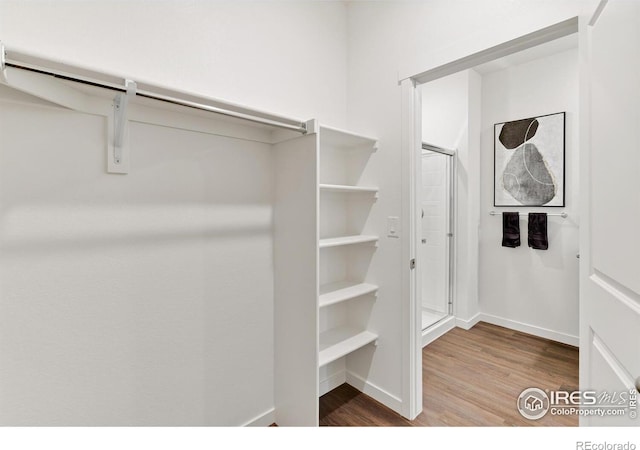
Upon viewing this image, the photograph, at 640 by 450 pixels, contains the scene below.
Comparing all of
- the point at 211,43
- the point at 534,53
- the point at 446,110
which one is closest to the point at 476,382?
the point at 446,110

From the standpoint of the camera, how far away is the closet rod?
0.84 meters

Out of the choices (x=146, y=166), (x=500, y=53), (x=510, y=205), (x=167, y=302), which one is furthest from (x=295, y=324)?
(x=510, y=205)

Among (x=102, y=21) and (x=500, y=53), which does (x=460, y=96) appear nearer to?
(x=500, y=53)

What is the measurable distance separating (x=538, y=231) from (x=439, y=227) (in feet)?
2.97

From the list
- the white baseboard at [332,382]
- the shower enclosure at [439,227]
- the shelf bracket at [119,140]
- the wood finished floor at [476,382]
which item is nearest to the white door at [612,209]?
the wood finished floor at [476,382]

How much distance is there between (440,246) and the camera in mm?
3227

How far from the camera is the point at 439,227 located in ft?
10.5

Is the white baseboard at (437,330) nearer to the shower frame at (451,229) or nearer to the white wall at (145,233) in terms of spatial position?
the shower frame at (451,229)

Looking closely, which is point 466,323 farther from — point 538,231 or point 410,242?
point 410,242

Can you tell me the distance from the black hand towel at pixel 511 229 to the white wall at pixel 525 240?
8 centimetres

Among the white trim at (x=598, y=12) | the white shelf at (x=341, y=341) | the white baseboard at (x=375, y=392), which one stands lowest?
the white baseboard at (x=375, y=392)

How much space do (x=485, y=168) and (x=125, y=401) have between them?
11.9 feet

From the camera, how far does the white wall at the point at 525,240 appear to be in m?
2.79

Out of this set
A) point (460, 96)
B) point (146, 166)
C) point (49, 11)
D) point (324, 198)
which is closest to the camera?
point (49, 11)
